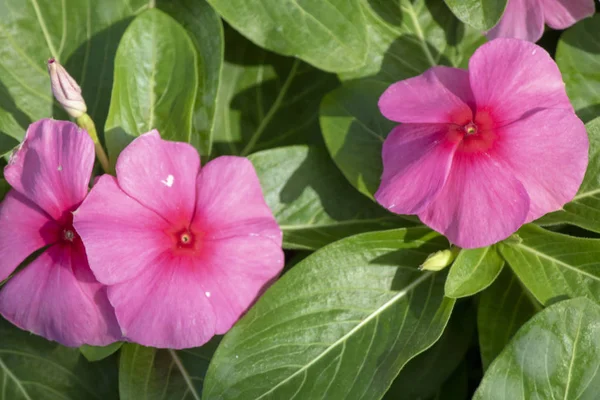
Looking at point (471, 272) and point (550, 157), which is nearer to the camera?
point (550, 157)

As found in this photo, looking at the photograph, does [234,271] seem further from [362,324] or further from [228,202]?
[362,324]

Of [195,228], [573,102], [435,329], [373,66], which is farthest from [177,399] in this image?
[573,102]

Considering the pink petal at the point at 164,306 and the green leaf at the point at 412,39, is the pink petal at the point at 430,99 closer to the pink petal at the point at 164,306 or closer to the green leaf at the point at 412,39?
the green leaf at the point at 412,39

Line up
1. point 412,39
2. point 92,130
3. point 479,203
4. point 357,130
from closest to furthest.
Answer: point 479,203, point 92,130, point 357,130, point 412,39

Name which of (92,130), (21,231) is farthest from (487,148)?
(21,231)

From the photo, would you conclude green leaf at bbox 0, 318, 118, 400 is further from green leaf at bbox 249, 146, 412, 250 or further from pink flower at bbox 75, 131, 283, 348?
green leaf at bbox 249, 146, 412, 250

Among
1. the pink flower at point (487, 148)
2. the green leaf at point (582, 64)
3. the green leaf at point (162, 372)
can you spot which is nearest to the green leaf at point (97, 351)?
the green leaf at point (162, 372)

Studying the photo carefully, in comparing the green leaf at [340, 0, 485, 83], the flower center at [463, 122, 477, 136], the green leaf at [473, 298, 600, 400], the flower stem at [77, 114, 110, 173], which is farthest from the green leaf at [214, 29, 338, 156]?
Result: the green leaf at [473, 298, 600, 400]
